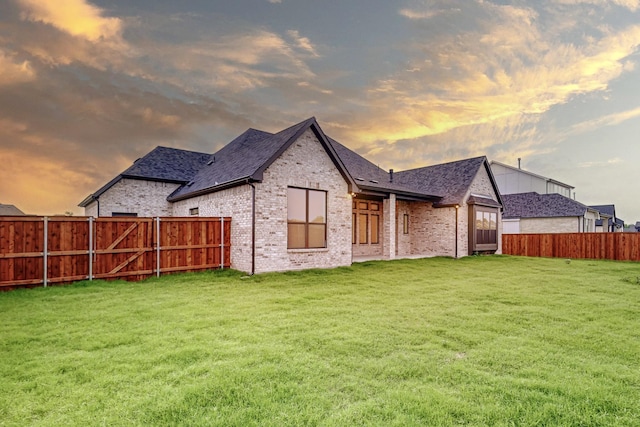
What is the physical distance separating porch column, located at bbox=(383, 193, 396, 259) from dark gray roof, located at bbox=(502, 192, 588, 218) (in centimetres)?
1628

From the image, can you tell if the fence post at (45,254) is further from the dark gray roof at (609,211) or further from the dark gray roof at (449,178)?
the dark gray roof at (609,211)

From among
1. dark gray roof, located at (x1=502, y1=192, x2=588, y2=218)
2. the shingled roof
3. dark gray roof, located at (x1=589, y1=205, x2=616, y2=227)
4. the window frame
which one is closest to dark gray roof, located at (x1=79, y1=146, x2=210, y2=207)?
the shingled roof

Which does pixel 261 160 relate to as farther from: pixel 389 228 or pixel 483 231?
pixel 483 231

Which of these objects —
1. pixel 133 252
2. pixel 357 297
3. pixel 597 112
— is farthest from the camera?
pixel 597 112

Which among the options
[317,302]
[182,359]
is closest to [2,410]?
[182,359]

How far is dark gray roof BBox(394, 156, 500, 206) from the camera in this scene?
19547 millimetres

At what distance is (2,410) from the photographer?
2.89 meters

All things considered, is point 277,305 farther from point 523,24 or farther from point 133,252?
point 523,24

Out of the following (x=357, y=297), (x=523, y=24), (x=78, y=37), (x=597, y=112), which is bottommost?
(x=357, y=297)

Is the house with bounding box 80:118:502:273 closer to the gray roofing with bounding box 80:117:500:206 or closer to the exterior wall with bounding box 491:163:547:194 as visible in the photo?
the gray roofing with bounding box 80:117:500:206

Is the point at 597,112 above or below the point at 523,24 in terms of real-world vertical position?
below

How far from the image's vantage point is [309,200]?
12.8m

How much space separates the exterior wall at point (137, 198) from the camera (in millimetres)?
17812

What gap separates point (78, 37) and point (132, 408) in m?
14.0
